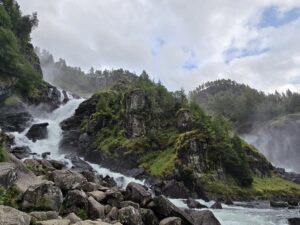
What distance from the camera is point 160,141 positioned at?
97500mm

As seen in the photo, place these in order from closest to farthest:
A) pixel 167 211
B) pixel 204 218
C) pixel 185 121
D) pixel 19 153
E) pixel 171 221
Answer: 1. pixel 171 221
2. pixel 167 211
3. pixel 204 218
4. pixel 19 153
5. pixel 185 121

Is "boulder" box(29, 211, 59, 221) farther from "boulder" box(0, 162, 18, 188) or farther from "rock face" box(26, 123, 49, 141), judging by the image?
"rock face" box(26, 123, 49, 141)

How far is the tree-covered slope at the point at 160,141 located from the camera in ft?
285

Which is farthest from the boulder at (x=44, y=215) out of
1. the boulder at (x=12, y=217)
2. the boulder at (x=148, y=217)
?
the boulder at (x=148, y=217)

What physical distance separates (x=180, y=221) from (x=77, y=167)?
155 feet

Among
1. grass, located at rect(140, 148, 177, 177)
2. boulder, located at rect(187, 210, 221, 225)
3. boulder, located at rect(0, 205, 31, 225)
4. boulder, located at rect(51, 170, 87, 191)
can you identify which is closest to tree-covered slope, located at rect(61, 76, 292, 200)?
grass, located at rect(140, 148, 177, 177)

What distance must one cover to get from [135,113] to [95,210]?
76433 millimetres

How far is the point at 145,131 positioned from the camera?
9988 cm

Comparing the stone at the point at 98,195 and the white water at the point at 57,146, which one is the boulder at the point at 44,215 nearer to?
the stone at the point at 98,195

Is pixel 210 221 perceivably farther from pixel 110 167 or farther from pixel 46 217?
pixel 110 167

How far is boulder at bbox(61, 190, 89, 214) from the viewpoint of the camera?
24.3m

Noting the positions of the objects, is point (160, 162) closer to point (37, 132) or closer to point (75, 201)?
point (37, 132)

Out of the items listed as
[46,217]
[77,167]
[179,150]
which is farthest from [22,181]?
[179,150]

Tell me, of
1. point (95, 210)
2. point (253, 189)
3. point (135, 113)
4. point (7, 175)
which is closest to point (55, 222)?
point (7, 175)
